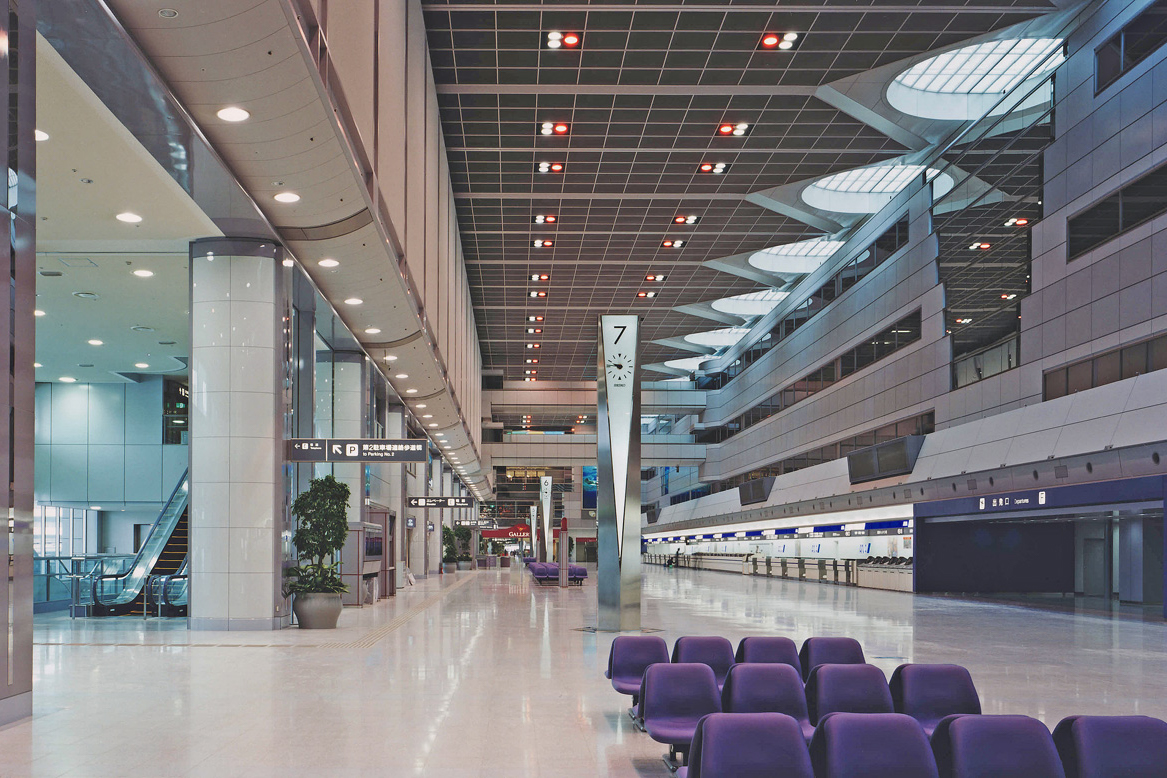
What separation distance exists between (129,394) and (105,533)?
17.7 feet

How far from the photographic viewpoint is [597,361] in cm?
2616

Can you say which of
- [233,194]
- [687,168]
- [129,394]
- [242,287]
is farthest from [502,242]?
[233,194]

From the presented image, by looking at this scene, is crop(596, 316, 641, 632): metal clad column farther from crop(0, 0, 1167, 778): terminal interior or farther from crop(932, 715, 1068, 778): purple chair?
crop(932, 715, 1068, 778): purple chair

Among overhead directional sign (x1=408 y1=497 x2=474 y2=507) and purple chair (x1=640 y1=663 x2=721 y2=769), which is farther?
overhead directional sign (x1=408 y1=497 x2=474 y2=507)

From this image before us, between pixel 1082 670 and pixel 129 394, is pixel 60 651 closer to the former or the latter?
pixel 1082 670

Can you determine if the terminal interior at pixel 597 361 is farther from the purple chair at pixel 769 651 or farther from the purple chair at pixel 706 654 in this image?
the purple chair at pixel 769 651

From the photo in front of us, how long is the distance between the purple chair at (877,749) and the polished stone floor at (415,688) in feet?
7.58

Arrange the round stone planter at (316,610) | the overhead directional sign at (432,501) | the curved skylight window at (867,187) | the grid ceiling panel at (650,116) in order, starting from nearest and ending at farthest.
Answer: the round stone planter at (316,610) → the grid ceiling panel at (650,116) → the curved skylight window at (867,187) → the overhead directional sign at (432,501)

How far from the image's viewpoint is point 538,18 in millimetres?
18547

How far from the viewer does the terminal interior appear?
8.50 metres

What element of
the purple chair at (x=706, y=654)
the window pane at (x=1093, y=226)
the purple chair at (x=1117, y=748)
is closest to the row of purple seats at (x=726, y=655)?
the purple chair at (x=706, y=654)

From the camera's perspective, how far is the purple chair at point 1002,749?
16.2 feet

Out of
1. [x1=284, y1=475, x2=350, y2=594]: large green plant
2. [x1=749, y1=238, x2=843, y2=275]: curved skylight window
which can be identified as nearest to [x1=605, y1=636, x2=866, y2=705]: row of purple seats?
[x1=284, y1=475, x2=350, y2=594]: large green plant

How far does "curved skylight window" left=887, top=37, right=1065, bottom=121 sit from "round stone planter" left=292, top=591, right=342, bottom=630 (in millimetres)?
16271
